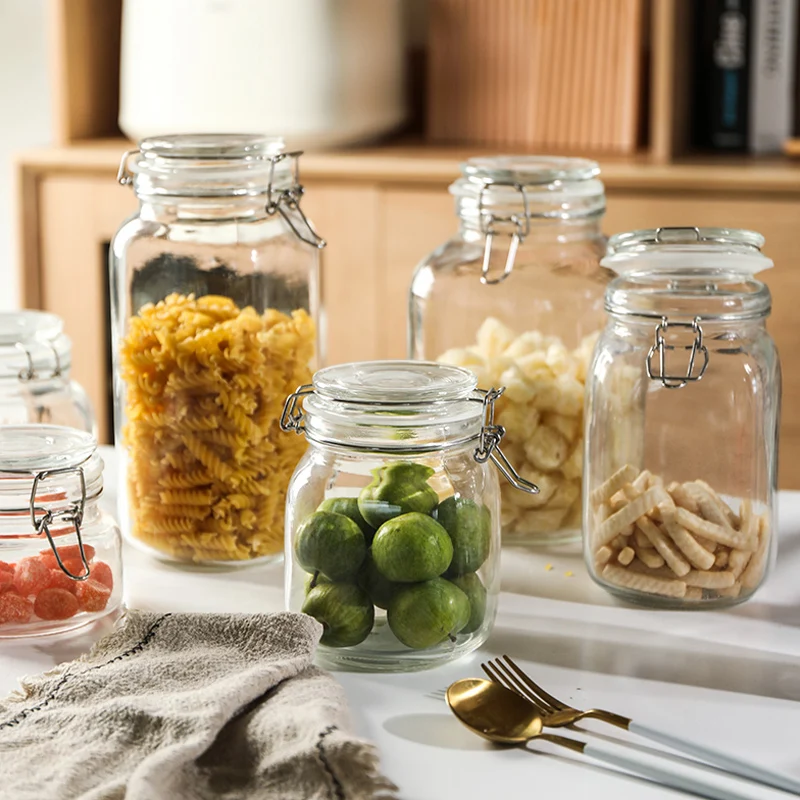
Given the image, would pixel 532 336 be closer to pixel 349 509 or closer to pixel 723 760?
pixel 349 509

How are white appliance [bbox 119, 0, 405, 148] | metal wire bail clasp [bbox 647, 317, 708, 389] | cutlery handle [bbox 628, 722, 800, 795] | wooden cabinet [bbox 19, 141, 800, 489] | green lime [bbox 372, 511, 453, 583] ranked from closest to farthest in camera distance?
cutlery handle [bbox 628, 722, 800, 795], green lime [bbox 372, 511, 453, 583], metal wire bail clasp [bbox 647, 317, 708, 389], wooden cabinet [bbox 19, 141, 800, 489], white appliance [bbox 119, 0, 405, 148]

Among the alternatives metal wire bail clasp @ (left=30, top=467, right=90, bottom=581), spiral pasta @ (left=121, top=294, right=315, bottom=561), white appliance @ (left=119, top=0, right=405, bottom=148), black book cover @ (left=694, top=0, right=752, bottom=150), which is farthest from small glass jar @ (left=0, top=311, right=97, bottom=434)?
black book cover @ (left=694, top=0, right=752, bottom=150)

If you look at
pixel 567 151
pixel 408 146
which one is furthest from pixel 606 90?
pixel 408 146

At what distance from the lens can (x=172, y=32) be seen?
2000mm

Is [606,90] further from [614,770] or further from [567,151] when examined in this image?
[614,770]

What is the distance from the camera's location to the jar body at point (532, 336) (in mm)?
1006

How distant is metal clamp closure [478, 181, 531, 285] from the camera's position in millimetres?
1035

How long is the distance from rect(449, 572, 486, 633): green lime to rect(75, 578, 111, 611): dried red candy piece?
24 centimetres

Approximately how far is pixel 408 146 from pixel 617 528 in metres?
1.34

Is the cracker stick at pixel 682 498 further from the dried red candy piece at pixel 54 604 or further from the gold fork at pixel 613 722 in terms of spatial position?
the dried red candy piece at pixel 54 604

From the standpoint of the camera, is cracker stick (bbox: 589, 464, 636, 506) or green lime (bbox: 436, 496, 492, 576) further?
cracker stick (bbox: 589, 464, 636, 506)

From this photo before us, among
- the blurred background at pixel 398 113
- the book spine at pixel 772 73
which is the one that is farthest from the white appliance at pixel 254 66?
the book spine at pixel 772 73

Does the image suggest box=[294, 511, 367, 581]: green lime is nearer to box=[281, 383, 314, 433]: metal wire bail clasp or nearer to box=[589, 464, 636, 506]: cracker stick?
box=[281, 383, 314, 433]: metal wire bail clasp

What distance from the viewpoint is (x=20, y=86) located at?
251 cm
